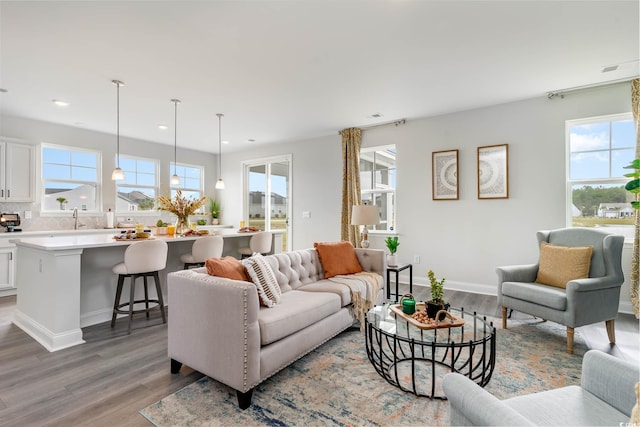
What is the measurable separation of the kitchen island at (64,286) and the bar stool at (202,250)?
0.17m

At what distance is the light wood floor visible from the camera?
5.90ft

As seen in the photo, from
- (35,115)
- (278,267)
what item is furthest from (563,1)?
(35,115)

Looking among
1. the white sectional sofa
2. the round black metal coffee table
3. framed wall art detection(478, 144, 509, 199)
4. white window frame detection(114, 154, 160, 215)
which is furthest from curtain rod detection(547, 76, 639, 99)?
white window frame detection(114, 154, 160, 215)

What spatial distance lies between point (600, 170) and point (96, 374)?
561 cm

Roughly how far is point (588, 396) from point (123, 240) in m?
3.69

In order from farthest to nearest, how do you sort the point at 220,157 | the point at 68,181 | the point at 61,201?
the point at 220,157 < the point at 68,181 < the point at 61,201

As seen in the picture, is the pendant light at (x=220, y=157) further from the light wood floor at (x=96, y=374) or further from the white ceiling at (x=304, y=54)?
the light wood floor at (x=96, y=374)

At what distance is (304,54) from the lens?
2.97 meters

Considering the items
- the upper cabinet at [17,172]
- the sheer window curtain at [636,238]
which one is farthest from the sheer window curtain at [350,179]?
the upper cabinet at [17,172]

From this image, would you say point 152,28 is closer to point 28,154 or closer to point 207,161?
point 28,154

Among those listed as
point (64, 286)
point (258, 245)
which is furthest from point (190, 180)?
point (64, 286)

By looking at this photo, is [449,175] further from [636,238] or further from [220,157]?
[220,157]

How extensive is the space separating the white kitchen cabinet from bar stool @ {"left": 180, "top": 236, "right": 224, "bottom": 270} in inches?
109

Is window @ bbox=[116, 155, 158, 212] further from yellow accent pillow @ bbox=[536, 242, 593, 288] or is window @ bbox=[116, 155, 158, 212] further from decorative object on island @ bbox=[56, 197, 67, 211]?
yellow accent pillow @ bbox=[536, 242, 593, 288]
